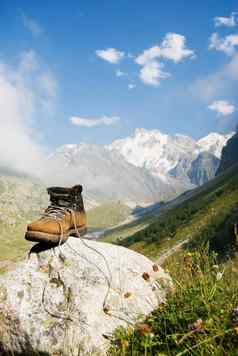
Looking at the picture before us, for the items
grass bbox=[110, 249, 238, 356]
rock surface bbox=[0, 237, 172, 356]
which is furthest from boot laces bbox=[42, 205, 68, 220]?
grass bbox=[110, 249, 238, 356]

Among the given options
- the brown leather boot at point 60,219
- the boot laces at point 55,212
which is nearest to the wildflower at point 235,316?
the brown leather boot at point 60,219

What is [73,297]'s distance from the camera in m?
5.42

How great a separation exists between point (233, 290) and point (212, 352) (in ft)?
4.27

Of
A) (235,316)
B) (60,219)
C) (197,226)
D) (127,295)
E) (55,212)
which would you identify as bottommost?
(197,226)

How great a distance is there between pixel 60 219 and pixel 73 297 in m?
1.66

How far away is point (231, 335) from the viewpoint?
128 inches

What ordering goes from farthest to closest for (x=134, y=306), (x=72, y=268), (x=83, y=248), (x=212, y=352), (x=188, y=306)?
1. (x=83, y=248)
2. (x=72, y=268)
3. (x=134, y=306)
4. (x=188, y=306)
5. (x=212, y=352)

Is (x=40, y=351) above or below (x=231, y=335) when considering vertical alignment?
below

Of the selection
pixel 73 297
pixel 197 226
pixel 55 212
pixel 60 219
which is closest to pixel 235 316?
pixel 73 297

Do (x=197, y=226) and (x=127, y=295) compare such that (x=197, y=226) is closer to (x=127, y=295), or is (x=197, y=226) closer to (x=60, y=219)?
(x=60, y=219)

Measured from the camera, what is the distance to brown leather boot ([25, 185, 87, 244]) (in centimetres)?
616

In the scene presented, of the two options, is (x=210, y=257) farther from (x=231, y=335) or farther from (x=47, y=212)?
(x=47, y=212)

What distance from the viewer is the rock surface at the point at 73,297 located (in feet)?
16.0

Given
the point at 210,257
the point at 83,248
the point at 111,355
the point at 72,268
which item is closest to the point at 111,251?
the point at 83,248
